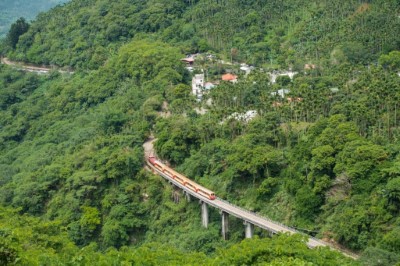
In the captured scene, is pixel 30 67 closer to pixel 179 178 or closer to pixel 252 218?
pixel 179 178

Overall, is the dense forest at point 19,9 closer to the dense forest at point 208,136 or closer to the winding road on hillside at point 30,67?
the winding road on hillside at point 30,67

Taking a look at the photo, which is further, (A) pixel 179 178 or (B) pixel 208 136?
(B) pixel 208 136

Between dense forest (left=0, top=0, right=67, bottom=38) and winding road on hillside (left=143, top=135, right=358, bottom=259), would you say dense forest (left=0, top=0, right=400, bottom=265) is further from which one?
dense forest (left=0, top=0, right=67, bottom=38)

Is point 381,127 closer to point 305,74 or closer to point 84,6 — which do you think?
point 305,74

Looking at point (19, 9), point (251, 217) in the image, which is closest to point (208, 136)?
point (251, 217)

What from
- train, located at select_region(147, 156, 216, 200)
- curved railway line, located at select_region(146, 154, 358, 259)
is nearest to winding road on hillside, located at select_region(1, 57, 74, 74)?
train, located at select_region(147, 156, 216, 200)

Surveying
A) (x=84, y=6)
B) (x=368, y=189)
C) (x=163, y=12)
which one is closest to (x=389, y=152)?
(x=368, y=189)
